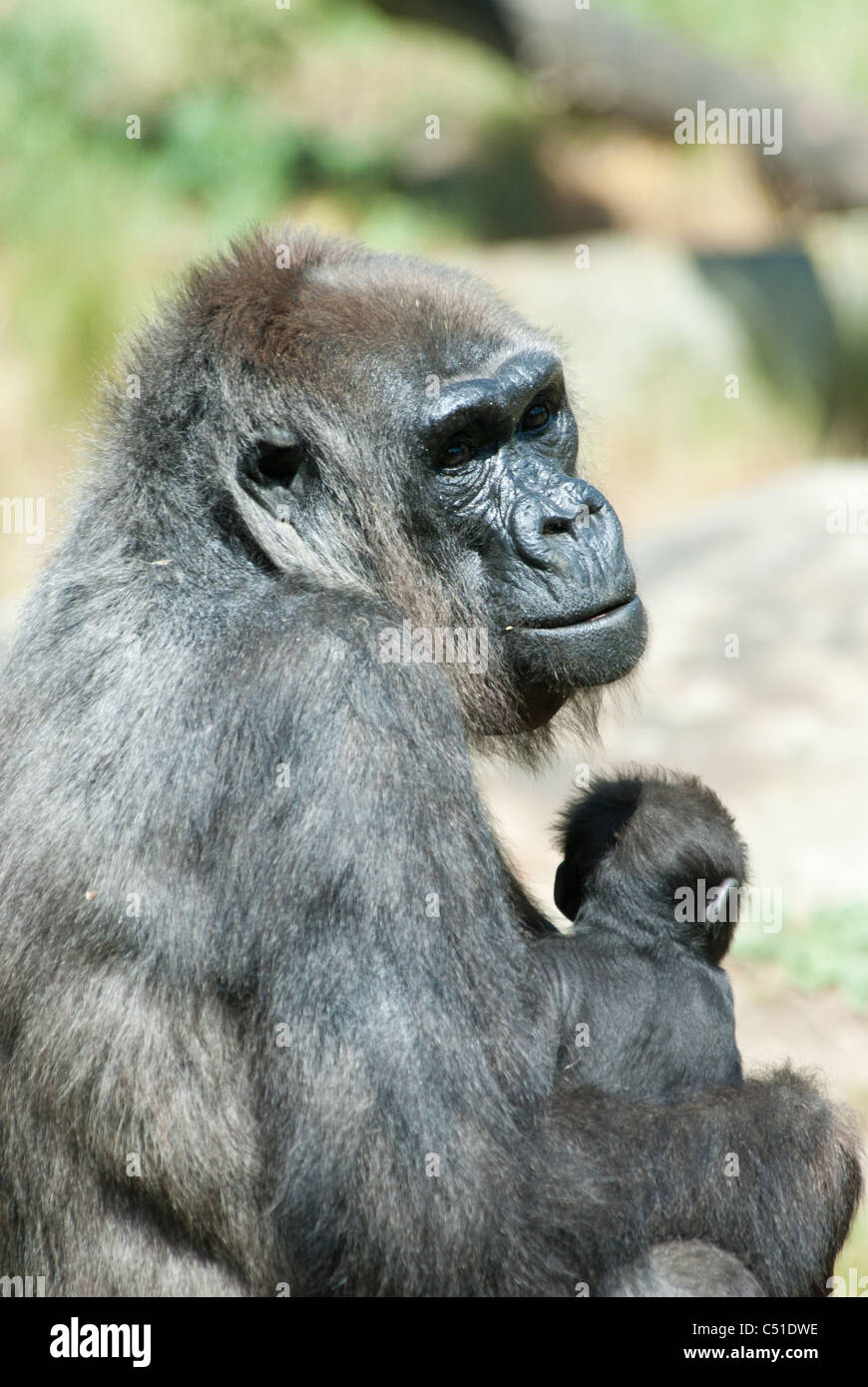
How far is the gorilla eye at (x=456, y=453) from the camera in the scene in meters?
5.30

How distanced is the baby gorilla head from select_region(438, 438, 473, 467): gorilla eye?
135 centimetres

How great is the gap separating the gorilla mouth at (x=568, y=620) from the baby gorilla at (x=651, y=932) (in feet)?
2.70

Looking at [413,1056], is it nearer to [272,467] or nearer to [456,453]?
[272,467]

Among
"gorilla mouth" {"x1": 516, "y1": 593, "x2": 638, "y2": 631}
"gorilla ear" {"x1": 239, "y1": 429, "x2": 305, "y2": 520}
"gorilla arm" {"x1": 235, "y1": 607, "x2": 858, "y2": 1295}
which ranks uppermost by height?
"gorilla ear" {"x1": 239, "y1": 429, "x2": 305, "y2": 520}

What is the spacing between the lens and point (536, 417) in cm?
560

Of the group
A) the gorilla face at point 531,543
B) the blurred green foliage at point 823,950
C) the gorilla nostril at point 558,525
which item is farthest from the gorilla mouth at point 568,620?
the blurred green foliage at point 823,950

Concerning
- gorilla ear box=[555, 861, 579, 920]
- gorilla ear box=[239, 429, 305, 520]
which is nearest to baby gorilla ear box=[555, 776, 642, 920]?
gorilla ear box=[555, 861, 579, 920]

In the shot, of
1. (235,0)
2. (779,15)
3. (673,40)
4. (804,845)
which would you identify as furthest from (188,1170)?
(779,15)

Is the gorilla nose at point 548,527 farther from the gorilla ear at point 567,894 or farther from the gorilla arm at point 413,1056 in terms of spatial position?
the gorilla ear at point 567,894

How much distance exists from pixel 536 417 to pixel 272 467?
41.1 inches

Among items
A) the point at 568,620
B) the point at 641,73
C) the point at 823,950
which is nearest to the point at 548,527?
the point at 568,620

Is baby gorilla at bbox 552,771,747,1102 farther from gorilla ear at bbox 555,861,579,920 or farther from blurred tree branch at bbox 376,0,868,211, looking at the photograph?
blurred tree branch at bbox 376,0,868,211

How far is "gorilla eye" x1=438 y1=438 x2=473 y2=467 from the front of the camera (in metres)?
5.30
